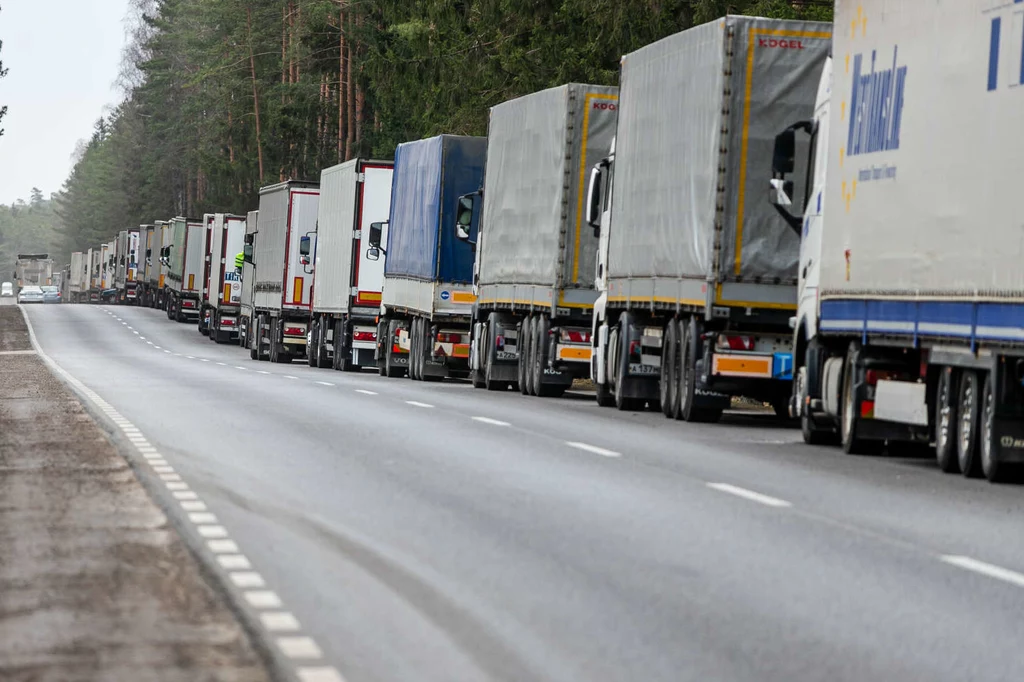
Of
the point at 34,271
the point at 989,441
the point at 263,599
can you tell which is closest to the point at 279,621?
the point at 263,599

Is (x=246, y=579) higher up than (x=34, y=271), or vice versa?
(x=34, y=271)

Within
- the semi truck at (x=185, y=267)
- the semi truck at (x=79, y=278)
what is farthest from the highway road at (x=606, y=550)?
the semi truck at (x=79, y=278)

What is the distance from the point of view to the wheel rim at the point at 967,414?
15289 millimetres

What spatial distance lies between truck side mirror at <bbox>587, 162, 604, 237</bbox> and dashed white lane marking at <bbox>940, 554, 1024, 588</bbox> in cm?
1699

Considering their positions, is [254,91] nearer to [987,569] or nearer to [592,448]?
[592,448]

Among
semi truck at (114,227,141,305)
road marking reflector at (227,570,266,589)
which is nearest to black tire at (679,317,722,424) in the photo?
road marking reflector at (227,570,266,589)

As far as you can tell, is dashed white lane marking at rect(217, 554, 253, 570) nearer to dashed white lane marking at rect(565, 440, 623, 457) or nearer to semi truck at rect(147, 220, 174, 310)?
dashed white lane marking at rect(565, 440, 623, 457)

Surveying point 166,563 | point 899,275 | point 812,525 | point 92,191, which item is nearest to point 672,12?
point 899,275

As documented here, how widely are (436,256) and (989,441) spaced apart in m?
20.7

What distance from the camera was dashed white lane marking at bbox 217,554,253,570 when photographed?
940 cm

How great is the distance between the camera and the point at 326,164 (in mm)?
87438

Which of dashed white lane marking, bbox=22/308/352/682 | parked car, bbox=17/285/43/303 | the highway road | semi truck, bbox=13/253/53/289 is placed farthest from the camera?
semi truck, bbox=13/253/53/289

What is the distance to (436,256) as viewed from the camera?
34938 millimetres

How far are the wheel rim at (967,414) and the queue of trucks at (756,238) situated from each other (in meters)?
0.04
